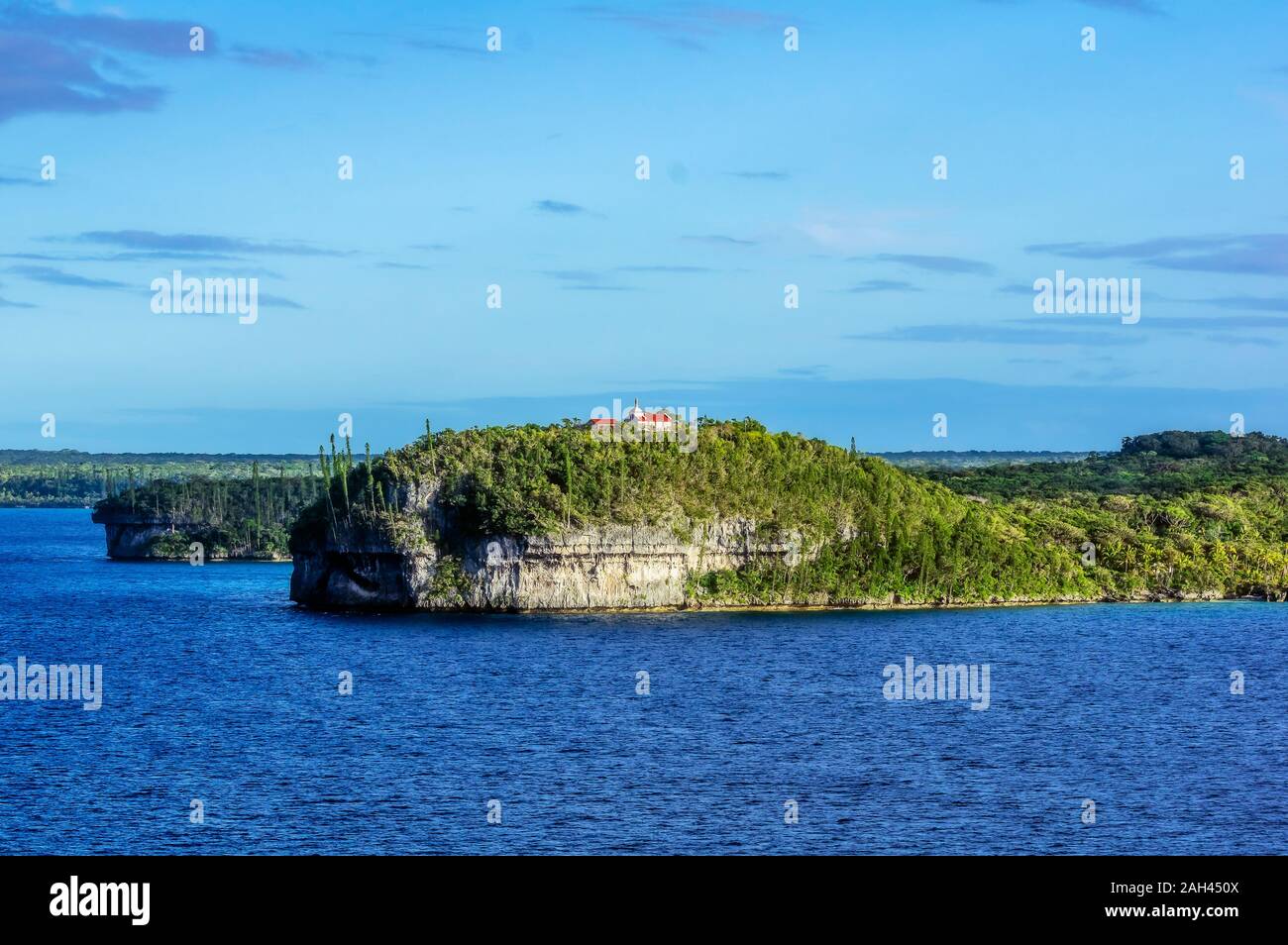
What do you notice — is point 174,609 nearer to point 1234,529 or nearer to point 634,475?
point 634,475

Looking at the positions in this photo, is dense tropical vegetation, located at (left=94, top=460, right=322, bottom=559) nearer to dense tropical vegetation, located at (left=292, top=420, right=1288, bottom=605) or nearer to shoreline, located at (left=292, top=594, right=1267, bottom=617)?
shoreline, located at (left=292, top=594, right=1267, bottom=617)

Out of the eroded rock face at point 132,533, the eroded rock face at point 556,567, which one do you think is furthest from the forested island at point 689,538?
the eroded rock face at point 132,533

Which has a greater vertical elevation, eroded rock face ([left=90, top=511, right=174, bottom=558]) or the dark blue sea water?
eroded rock face ([left=90, top=511, right=174, bottom=558])

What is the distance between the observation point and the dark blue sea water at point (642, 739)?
132 feet

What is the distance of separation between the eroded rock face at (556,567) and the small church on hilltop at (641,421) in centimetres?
1178

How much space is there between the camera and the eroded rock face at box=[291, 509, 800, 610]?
318 feet

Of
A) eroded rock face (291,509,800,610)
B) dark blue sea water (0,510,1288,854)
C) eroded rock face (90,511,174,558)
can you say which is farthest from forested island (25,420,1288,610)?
eroded rock face (90,511,174,558)

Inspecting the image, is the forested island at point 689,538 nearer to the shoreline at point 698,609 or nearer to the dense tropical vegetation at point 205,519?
the shoreline at point 698,609

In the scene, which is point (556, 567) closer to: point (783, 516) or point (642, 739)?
point (783, 516)

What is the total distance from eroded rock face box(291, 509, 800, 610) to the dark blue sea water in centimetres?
363

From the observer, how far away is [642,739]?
55.2 m

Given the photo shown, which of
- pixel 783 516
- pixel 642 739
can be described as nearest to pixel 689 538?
pixel 783 516
